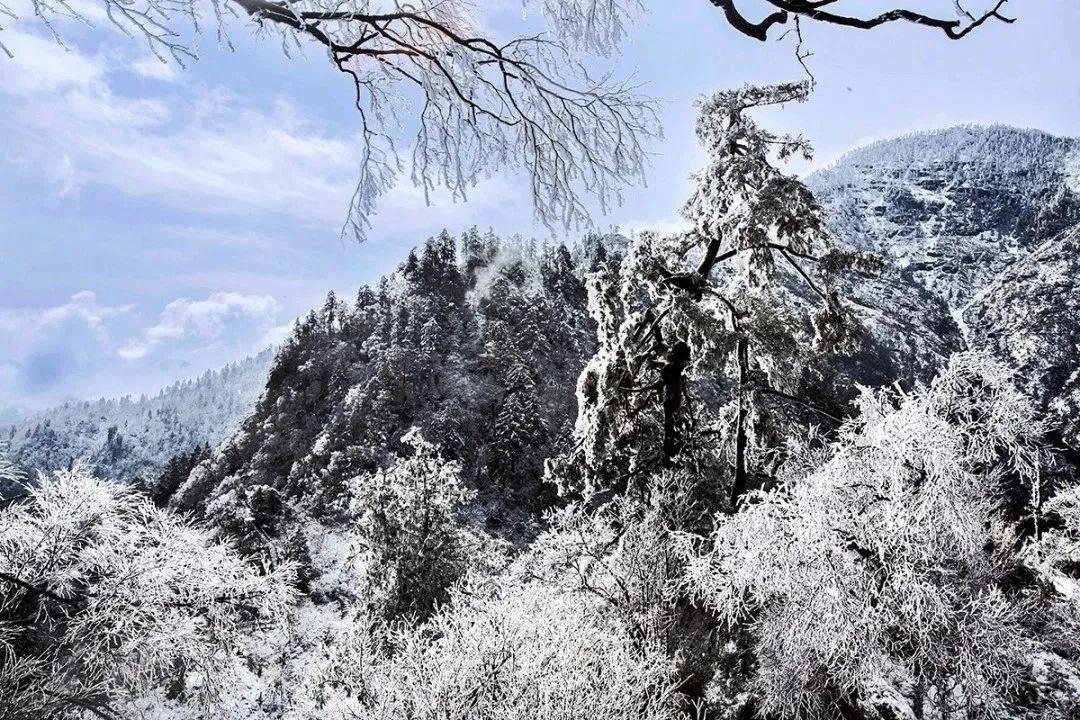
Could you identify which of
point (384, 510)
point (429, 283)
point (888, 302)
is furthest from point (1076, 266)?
point (384, 510)

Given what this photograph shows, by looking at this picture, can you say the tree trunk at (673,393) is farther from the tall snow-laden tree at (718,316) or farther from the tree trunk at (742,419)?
the tree trunk at (742,419)

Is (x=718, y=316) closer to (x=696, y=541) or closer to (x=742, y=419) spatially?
(x=742, y=419)

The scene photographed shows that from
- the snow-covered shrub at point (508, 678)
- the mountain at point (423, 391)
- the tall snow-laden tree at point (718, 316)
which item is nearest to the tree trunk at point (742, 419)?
the tall snow-laden tree at point (718, 316)

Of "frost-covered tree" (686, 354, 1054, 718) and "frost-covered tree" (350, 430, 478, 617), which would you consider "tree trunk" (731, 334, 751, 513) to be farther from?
"frost-covered tree" (350, 430, 478, 617)

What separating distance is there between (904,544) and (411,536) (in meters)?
14.7

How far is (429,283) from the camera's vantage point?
91.1m

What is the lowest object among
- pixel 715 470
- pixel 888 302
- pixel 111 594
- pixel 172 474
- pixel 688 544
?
pixel 172 474

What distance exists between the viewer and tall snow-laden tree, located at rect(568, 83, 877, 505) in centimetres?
948

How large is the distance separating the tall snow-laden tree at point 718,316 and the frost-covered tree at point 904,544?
1969mm

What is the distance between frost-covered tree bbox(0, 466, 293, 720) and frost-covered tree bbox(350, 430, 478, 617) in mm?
8949

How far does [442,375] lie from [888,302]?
143 meters

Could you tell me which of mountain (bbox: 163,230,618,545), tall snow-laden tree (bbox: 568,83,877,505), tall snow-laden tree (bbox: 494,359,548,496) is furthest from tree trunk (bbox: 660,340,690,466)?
tall snow-laden tree (bbox: 494,359,548,496)

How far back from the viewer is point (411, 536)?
61.8 feet

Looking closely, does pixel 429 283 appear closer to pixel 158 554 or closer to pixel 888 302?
pixel 158 554
